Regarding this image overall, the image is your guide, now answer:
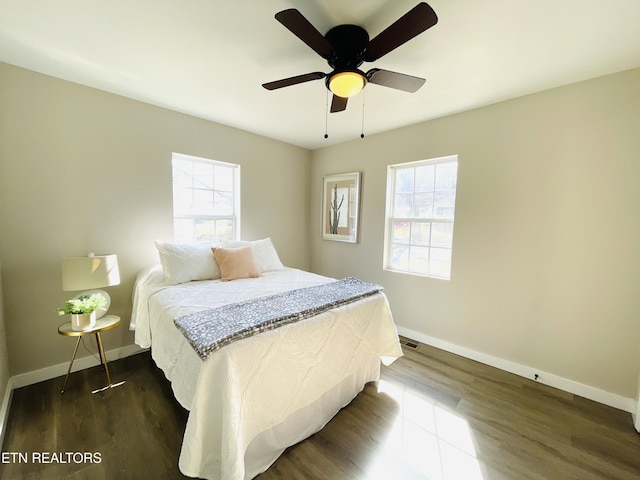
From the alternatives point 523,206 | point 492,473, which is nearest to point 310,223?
point 523,206

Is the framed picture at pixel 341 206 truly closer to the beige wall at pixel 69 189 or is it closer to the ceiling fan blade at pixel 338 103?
the ceiling fan blade at pixel 338 103

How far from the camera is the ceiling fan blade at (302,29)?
3.55 feet

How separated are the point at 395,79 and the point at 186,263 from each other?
2208 millimetres

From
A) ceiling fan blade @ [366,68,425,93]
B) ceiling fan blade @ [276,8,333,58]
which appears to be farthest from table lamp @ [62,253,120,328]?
ceiling fan blade @ [366,68,425,93]

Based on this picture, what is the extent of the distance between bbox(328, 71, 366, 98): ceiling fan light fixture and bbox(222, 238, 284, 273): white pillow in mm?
1852

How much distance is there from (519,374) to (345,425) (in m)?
1.72

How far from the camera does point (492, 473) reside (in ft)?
4.48

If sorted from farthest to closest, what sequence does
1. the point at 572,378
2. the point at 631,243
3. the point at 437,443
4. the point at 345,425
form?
the point at 572,378 < the point at 631,243 < the point at 345,425 < the point at 437,443

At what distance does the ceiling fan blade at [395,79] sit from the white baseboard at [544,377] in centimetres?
246

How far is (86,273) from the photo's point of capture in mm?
1895

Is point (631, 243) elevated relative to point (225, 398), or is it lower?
elevated

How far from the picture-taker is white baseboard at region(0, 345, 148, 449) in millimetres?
1680

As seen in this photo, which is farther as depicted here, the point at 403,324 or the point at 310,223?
the point at 310,223

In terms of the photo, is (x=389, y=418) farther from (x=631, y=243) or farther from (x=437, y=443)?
(x=631, y=243)
